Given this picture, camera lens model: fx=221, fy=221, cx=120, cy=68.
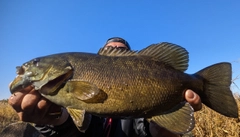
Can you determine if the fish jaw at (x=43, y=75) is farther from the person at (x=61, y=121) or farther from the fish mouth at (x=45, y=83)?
the person at (x=61, y=121)

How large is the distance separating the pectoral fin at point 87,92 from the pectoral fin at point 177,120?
629 mm

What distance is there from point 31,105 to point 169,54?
1703mm

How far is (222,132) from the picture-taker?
519cm

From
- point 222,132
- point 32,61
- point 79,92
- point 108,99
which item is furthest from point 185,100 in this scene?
point 222,132

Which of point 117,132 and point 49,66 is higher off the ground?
point 49,66

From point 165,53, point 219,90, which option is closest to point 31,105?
point 165,53

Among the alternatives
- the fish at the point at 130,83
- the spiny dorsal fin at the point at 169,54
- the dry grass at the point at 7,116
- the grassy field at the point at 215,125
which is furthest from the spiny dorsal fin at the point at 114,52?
the dry grass at the point at 7,116

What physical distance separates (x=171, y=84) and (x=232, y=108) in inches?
31.1

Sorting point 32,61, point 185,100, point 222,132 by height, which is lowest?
point 222,132

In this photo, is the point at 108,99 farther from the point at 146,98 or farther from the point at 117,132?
the point at 117,132

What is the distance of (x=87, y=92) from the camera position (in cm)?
214

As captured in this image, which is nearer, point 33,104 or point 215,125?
point 33,104

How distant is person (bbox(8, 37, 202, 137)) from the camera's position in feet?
8.36

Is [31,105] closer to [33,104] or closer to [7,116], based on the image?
[33,104]
